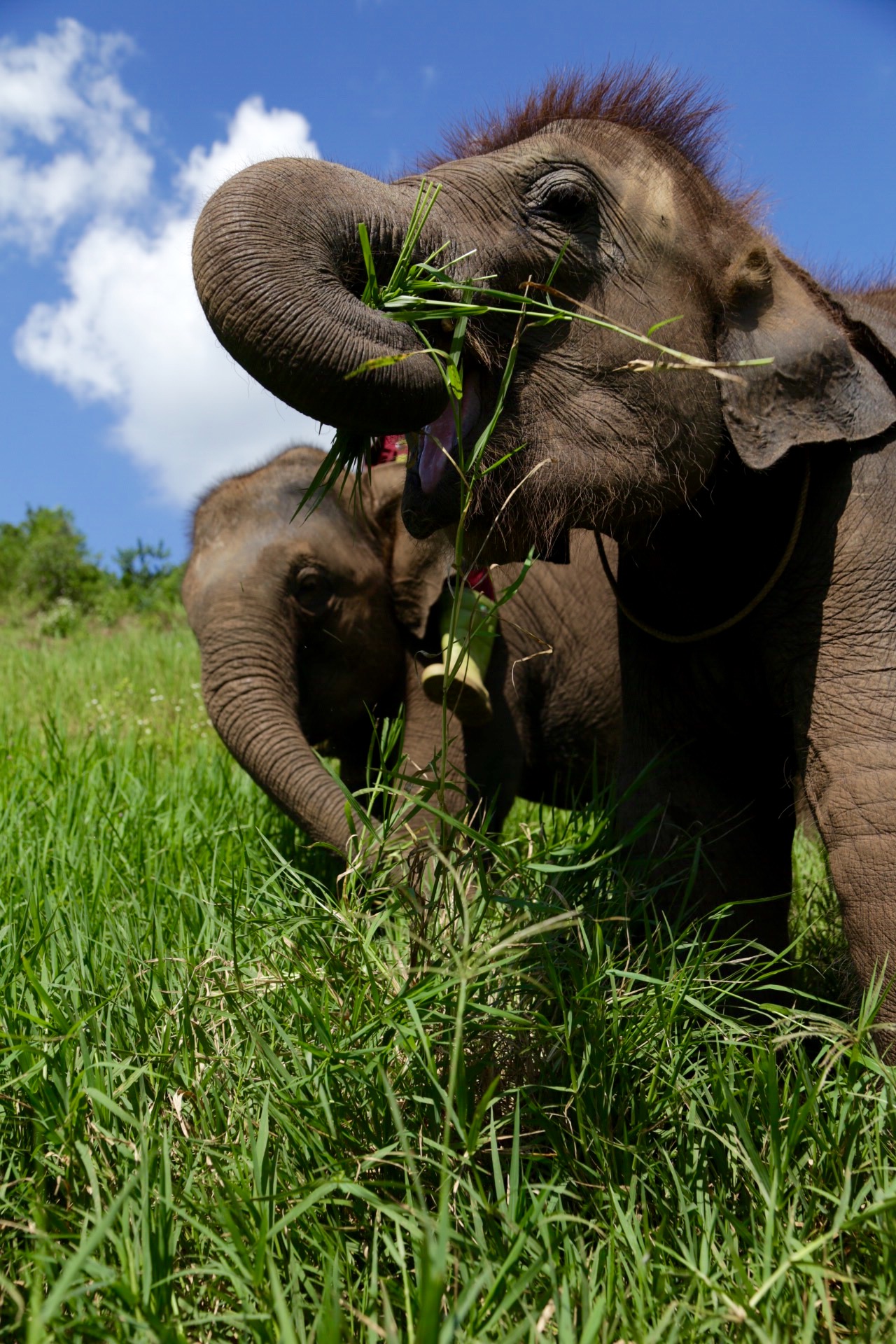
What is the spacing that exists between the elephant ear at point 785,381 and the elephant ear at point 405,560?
8.71 ft

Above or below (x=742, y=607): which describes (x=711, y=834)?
below

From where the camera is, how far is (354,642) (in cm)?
539

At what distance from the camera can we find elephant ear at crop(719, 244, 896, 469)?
8.52ft

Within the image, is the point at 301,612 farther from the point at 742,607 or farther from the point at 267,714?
the point at 742,607

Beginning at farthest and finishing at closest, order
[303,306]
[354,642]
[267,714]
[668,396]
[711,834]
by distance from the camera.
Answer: [354,642] < [267,714] < [711,834] < [668,396] < [303,306]

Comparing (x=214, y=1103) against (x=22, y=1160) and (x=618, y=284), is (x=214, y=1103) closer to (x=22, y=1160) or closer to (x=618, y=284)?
(x=22, y=1160)

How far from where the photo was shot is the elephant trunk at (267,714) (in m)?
4.46

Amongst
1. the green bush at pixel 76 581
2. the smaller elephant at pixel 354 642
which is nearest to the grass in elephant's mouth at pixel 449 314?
the smaller elephant at pixel 354 642

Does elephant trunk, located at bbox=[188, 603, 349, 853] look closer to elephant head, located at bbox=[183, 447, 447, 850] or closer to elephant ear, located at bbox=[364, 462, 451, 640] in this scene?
elephant head, located at bbox=[183, 447, 447, 850]

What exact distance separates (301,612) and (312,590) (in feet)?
0.38

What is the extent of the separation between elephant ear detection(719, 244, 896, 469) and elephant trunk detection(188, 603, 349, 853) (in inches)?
92.3

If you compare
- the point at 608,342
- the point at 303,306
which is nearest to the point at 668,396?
the point at 608,342

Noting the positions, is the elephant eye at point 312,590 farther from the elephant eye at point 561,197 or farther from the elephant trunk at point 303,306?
the elephant trunk at point 303,306

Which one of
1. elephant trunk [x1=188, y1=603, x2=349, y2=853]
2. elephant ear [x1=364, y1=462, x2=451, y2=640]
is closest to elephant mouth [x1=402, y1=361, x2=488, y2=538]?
elephant trunk [x1=188, y1=603, x2=349, y2=853]
